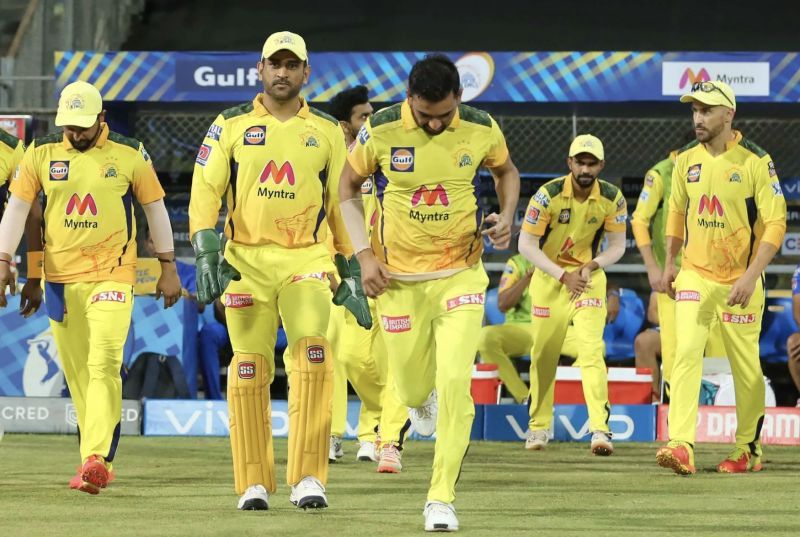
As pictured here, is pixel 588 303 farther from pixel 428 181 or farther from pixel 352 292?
pixel 428 181

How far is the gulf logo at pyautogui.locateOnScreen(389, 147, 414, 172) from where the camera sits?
7566 millimetres

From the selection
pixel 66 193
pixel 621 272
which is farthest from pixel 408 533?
pixel 621 272

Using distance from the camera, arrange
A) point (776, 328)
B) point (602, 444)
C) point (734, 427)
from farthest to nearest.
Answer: point (776, 328), point (734, 427), point (602, 444)

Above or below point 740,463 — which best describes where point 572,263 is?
above

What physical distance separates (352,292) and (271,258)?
0.48 m

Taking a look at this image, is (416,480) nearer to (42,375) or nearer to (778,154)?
(42,375)

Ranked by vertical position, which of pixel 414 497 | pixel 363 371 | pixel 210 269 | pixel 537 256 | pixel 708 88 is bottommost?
pixel 414 497

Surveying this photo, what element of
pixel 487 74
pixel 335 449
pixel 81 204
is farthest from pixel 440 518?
pixel 487 74

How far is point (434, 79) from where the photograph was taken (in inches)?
284

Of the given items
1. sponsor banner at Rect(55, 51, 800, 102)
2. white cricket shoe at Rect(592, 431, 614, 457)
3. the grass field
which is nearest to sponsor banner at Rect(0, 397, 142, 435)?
the grass field

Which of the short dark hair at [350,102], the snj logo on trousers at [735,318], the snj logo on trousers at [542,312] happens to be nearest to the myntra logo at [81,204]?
the short dark hair at [350,102]

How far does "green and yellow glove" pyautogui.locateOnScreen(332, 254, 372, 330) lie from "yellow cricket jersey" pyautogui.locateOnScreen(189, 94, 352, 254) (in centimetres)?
22

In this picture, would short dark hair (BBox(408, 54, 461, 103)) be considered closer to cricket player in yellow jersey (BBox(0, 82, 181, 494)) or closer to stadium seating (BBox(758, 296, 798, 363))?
cricket player in yellow jersey (BBox(0, 82, 181, 494))

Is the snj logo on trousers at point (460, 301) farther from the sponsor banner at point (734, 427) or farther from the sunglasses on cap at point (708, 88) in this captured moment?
the sponsor banner at point (734, 427)
